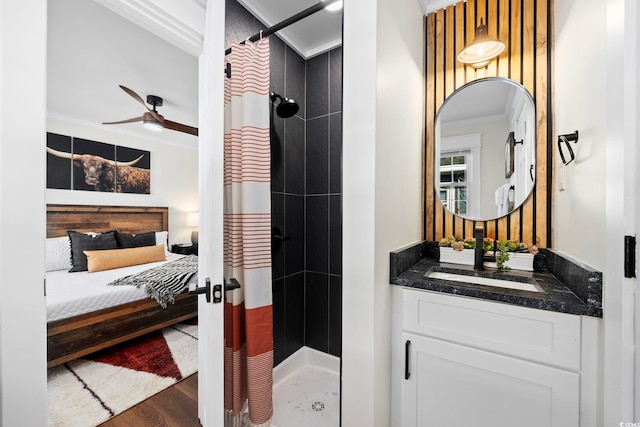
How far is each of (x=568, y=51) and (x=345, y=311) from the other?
1618mm

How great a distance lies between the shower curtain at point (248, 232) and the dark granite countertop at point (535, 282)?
75 centimetres

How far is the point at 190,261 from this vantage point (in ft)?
9.84

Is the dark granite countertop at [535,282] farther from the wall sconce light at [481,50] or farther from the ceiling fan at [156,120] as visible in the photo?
the ceiling fan at [156,120]

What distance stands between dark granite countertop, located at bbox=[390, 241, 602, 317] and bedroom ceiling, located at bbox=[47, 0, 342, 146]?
148 centimetres

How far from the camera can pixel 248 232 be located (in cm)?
141

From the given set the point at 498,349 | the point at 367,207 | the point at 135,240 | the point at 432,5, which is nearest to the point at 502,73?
the point at 432,5

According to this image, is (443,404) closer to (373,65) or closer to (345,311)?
(345,311)

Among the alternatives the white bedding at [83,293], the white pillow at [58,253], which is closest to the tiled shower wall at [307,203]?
the white bedding at [83,293]

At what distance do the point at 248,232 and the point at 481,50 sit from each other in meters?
1.83

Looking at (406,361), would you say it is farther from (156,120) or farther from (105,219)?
(105,219)

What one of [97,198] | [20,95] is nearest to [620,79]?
[20,95]

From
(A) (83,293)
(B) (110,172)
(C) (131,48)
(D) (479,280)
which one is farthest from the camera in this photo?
(B) (110,172)

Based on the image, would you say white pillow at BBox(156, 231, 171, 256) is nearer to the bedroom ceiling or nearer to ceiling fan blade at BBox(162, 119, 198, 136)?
the bedroom ceiling

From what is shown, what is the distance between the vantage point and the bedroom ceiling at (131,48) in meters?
1.15
